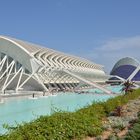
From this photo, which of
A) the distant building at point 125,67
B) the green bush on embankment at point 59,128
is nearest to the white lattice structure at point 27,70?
the green bush on embankment at point 59,128

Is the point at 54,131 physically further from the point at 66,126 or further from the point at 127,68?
the point at 127,68

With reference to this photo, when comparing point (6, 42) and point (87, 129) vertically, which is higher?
point (6, 42)

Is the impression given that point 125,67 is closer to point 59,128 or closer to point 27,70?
point 27,70

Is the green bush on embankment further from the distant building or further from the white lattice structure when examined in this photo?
the distant building

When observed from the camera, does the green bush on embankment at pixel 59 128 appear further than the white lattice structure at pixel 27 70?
No

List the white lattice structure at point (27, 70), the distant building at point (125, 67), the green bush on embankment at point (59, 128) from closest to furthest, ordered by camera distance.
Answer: the green bush on embankment at point (59, 128) → the white lattice structure at point (27, 70) → the distant building at point (125, 67)

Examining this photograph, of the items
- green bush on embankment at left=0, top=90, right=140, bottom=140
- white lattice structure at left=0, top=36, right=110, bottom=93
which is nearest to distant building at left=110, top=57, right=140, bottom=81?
white lattice structure at left=0, top=36, right=110, bottom=93

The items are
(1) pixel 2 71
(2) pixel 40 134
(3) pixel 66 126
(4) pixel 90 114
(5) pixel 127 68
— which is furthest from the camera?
(5) pixel 127 68

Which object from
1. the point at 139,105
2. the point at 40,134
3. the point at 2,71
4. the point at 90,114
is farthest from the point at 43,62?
the point at 40,134

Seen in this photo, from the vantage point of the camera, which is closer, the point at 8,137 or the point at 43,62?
the point at 8,137

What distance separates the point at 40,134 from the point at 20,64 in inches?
1774

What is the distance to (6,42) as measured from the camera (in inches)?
2023

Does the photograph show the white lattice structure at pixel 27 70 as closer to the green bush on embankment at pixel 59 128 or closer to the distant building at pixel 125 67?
the green bush on embankment at pixel 59 128

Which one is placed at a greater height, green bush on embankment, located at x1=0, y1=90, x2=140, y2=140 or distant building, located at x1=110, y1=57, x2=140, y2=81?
distant building, located at x1=110, y1=57, x2=140, y2=81
